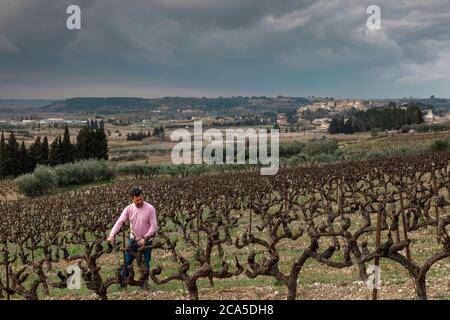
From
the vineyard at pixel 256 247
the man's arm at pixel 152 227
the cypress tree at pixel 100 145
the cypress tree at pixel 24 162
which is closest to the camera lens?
the vineyard at pixel 256 247

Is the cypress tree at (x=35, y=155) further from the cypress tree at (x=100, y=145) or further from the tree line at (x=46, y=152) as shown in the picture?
the cypress tree at (x=100, y=145)

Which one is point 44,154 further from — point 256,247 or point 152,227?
point 152,227

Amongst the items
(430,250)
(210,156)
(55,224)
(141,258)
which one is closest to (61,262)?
(55,224)

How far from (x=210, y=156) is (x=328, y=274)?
214ft

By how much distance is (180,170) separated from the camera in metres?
67.9

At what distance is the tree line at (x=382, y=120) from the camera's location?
117m

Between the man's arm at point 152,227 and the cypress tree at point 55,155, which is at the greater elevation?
the man's arm at point 152,227

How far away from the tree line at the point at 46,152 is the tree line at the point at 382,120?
2785 inches

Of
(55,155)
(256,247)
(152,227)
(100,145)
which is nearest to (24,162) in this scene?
(55,155)

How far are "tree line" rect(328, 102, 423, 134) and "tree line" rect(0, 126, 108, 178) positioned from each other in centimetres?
7073

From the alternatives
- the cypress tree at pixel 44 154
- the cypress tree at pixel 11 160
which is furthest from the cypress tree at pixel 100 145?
the cypress tree at pixel 11 160

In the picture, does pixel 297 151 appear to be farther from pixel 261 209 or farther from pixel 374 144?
pixel 261 209
